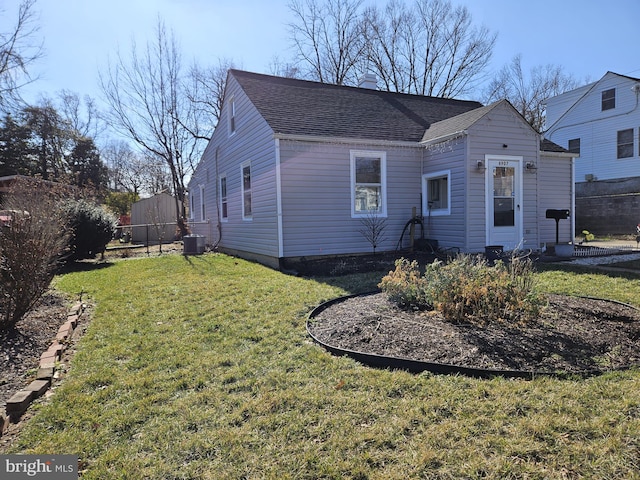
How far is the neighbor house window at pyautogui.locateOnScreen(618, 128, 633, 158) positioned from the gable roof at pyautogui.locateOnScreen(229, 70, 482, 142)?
35.0ft

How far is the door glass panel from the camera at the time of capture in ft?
29.8

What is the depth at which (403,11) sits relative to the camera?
24.5m

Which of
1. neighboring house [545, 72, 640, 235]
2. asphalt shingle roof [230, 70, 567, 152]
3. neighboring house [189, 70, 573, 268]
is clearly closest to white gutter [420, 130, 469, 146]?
neighboring house [189, 70, 573, 268]

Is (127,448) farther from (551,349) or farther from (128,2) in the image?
(128,2)

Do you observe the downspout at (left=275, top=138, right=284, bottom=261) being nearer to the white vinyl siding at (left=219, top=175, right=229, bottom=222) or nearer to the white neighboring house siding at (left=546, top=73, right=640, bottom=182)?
the white vinyl siding at (left=219, top=175, right=229, bottom=222)

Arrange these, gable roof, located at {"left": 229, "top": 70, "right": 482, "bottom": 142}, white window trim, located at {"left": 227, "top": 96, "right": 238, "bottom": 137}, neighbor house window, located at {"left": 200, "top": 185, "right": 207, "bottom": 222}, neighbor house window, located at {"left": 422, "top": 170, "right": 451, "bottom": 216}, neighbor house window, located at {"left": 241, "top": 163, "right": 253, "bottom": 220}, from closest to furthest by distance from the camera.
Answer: gable roof, located at {"left": 229, "top": 70, "right": 482, "bottom": 142}, neighbor house window, located at {"left": 422, "top": 170, "right": 451, "bottom": 216}, neighbor house window, located at {"left": 241, "top": 163, "right": 253, "bottom": 220}, white window trim, located at {"left": 227, "top": 96, "right": 238, "bottom": 137}, neighbor house window, located at {"left": 200, "top": 185, "right": 207, "bottom": 222}

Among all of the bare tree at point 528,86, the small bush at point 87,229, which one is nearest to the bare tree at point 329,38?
the bare tree at point 528,86

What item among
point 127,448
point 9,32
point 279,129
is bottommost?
point 127,448

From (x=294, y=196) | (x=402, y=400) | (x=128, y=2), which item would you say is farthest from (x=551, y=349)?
(x=128, y=2)

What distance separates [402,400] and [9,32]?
21520 millimetres

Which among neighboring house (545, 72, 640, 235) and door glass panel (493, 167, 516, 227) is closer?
door glass panel (493, 167, 516, 227)

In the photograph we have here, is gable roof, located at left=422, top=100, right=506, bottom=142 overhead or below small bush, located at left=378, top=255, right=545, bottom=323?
overhead

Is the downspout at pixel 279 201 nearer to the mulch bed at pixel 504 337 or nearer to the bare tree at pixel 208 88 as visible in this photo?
the mulch bed at pixel 504 337
